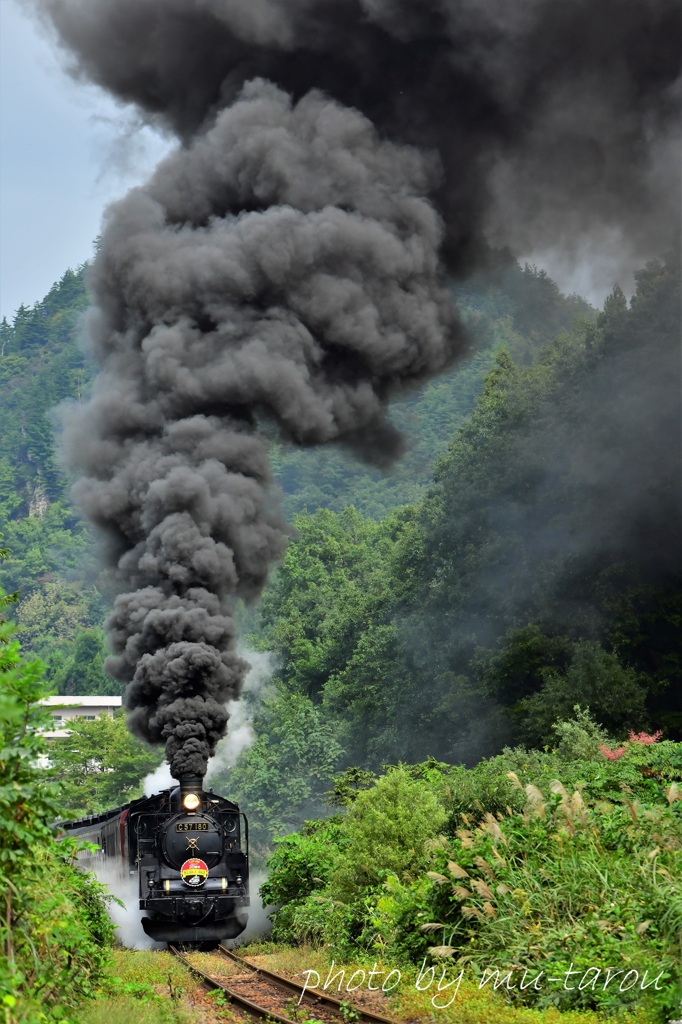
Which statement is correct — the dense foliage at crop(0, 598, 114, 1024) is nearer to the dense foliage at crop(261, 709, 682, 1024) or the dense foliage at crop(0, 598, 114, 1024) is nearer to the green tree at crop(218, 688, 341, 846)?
the dense foliage at crop(261, 709, 682, 1024)

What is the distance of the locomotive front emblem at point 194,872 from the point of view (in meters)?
15.0

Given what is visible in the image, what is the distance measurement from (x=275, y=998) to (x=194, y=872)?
4159mm

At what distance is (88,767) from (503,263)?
35.1 meters

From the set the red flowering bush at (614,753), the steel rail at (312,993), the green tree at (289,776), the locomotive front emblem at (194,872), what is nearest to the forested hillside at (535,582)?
the green tree at (289,776)

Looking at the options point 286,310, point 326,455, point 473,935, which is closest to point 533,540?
point 286,310

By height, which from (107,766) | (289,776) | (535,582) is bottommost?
(289,776)

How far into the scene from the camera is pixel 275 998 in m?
11.0

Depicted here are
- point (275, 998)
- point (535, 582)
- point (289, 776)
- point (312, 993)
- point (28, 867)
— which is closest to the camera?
point (28, 867)

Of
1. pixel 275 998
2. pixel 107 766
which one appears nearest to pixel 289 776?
pixel 107 766

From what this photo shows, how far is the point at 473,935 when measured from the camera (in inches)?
→ 376

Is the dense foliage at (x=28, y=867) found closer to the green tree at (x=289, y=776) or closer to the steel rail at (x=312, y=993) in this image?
the steel rail at (x=312, y=993)

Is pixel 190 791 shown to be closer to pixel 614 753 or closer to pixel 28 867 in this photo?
pixel 614 753

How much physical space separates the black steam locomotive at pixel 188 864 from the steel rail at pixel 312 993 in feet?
2.12

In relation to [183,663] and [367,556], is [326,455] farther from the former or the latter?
[183,663]
